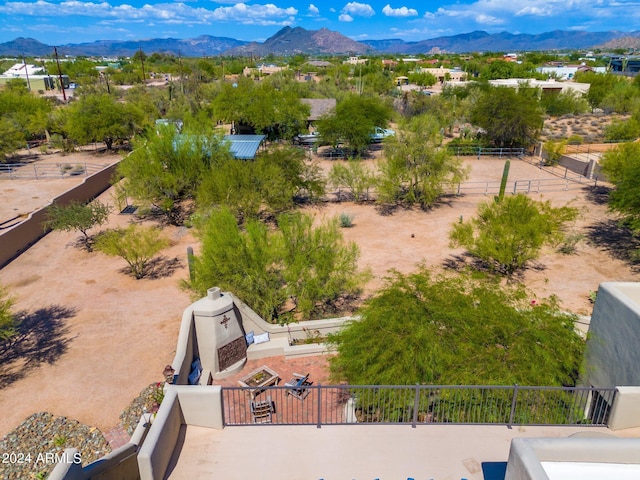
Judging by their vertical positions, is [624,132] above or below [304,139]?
above

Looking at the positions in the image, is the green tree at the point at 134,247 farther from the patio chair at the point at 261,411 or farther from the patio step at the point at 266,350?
the patio chair at the point at 261,411

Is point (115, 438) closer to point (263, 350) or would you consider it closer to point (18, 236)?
point (263, 350)

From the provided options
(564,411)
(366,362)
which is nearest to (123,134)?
(366,362)

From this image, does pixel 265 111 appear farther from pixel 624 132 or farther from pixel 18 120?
pixel 624 132

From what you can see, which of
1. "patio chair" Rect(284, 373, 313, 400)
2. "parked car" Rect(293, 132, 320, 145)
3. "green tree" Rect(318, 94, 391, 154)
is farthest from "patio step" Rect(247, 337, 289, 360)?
"parked car" Rect(293, 132, 320, 145)

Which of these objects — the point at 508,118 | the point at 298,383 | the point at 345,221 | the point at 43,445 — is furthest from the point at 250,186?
the point at 508,118

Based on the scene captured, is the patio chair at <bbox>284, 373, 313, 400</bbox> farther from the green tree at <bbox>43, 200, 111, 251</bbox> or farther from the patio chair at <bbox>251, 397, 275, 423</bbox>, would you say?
the green tree at <bbox>43, 200, 111, 251</bbox>
